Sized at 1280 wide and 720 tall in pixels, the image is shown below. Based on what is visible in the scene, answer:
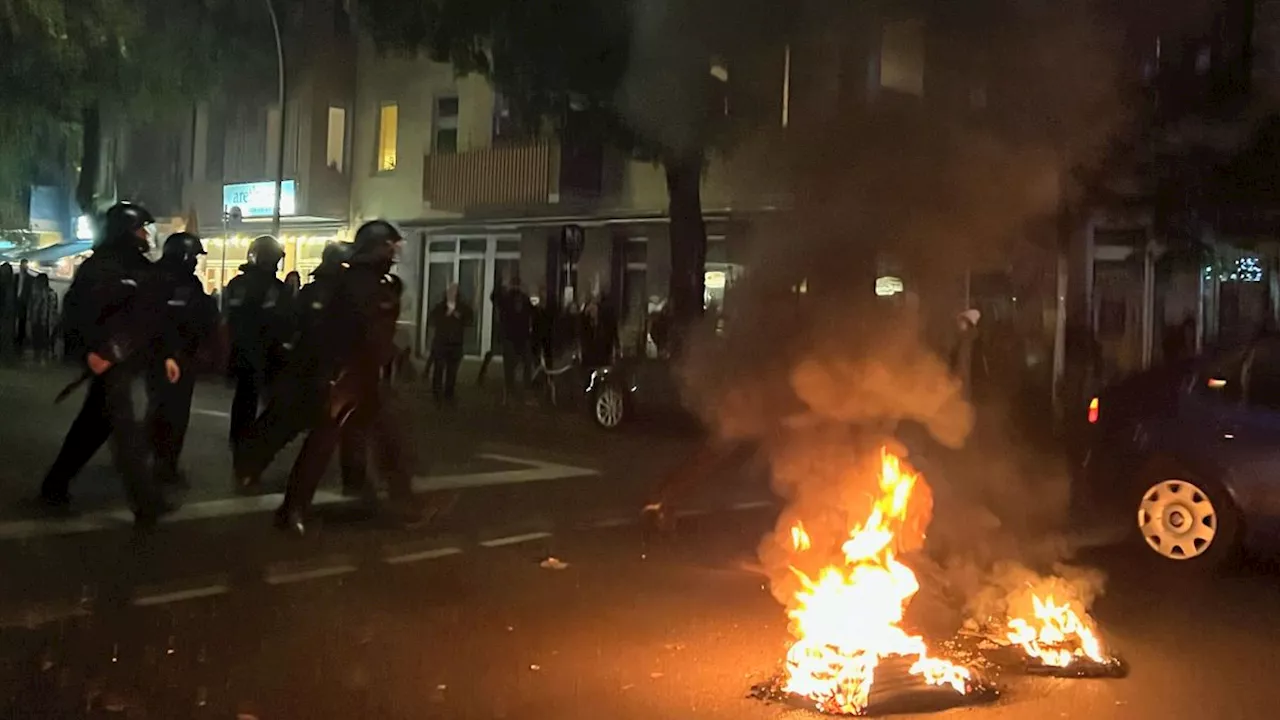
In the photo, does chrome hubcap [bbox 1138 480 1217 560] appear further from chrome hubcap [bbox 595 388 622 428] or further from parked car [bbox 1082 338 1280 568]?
chrome hubcap [bbox 595 388 622 428]

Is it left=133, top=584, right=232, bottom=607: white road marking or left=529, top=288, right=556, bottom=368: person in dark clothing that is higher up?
left=529, top=288, right=556, bottom=368: person in dark clothing

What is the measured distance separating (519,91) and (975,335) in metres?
6.83

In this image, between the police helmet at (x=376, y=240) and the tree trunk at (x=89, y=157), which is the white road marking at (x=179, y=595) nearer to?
the police helmet at (x=376, y=240)

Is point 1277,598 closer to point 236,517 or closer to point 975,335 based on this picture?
point 975,335

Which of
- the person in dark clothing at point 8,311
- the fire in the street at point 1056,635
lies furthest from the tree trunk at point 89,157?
the fire in the street at point 1056,635

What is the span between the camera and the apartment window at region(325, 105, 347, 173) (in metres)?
22.1

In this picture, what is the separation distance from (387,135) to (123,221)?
1541 centimetres

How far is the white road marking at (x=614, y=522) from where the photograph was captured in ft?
24.2

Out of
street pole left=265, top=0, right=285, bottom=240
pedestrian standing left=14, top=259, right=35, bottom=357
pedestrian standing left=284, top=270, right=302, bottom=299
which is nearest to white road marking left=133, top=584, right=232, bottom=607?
pedestrian standing left=284, top=270, right=302, bottom=299

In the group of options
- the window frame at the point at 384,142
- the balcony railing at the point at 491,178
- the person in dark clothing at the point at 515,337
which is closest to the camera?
the person in dark clothing at the point at 515,337

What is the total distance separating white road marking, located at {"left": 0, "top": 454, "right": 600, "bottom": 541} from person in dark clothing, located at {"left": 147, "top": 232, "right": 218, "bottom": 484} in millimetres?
626

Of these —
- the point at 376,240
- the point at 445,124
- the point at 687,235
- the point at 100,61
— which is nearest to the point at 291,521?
the point at 376,240

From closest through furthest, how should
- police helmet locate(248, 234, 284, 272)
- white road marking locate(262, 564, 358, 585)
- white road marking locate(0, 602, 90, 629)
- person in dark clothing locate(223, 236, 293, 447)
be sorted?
white road marking locate(0, 602, 90, 629), white road marking locate(262, 564, 358, 585), person in dark clothing locate(223, 236, 293, 447), police helmet locate(248, 234, 284, 272)

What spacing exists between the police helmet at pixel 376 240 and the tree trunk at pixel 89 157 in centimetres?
1249
